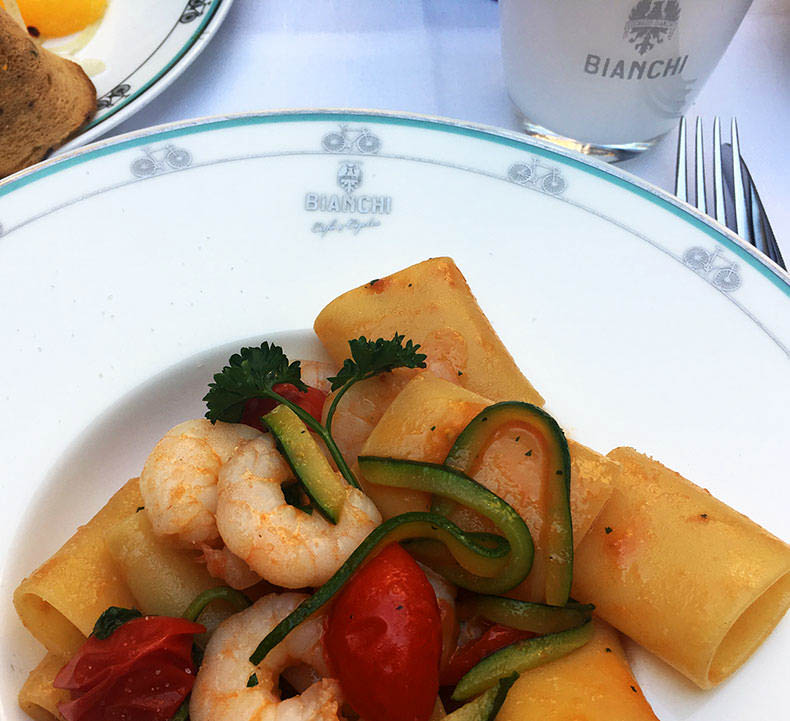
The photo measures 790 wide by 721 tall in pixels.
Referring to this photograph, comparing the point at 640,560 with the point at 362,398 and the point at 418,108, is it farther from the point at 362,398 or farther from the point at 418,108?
the point at 418,108

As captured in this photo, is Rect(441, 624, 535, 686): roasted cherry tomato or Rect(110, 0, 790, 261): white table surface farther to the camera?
Rect(110, 0, 790, 261): white table surface

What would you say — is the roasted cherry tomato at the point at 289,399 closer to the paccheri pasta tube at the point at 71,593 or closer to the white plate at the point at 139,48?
the paccheri pasta tube at the point at 71,593

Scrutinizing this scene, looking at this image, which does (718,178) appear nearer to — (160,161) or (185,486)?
(160,161)

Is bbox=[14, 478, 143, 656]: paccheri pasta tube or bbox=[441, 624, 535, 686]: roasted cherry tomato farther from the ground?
bbox=[441, 624, 535, 686]: roasted cherry tomato

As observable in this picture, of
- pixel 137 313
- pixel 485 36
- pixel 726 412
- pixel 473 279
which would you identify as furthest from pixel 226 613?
pixel 485 36

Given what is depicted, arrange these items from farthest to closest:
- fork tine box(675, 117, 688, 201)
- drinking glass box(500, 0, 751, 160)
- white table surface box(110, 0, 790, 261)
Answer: white table surface box(110, 0, 790, 261) → fork tine box(675, 117, 688, 201) → drinking glass box(500, 0, 751, 160)

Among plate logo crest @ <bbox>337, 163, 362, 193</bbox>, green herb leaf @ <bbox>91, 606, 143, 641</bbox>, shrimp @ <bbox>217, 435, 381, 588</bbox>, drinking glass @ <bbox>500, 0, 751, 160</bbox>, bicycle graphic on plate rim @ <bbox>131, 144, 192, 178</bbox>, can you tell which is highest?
drinking glass @ <bbox>500, 0, 751, 160</bbox>

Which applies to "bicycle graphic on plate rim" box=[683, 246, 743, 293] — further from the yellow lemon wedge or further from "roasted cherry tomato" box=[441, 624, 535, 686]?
the yellow lemon wedge

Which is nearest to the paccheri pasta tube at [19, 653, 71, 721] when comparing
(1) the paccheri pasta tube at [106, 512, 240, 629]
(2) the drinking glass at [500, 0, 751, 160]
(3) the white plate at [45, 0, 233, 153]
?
(1) the paccheri pasta tube at [106, 512, 240, 629]
